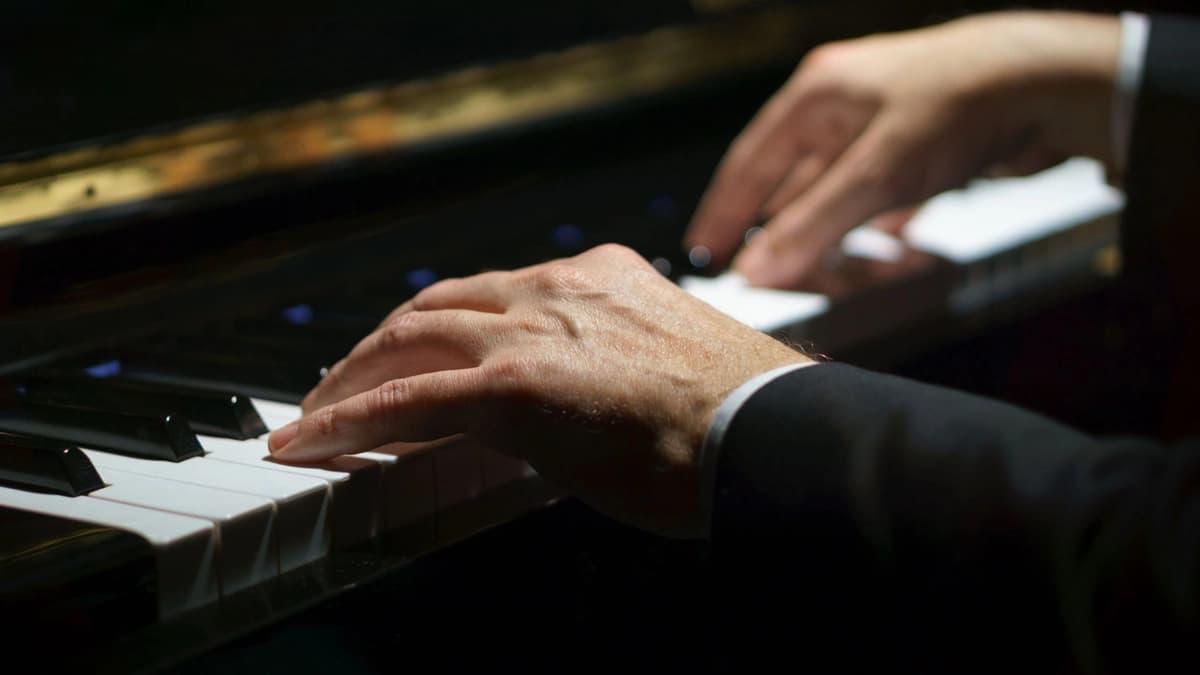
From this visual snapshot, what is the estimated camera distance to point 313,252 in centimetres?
114

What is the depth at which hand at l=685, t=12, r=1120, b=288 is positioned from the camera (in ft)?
4.18

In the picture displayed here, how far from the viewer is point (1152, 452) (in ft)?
2.21

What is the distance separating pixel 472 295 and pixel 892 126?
0.60 metres

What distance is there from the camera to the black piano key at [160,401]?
85cm

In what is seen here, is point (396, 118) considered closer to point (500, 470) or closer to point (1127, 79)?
point (500, 470)

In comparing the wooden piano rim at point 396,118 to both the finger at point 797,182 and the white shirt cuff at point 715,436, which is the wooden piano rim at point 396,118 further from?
the white shirt cuff at point 715,436

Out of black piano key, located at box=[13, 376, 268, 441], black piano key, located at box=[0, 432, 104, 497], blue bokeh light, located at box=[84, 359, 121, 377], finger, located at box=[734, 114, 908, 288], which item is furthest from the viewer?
finger, located at box=[734, 114, 908, 288]

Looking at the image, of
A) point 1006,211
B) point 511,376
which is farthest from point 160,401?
point 1006,211

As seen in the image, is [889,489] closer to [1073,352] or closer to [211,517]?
[211,517]

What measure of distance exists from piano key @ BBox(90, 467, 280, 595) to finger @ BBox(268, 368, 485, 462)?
73 millimetres

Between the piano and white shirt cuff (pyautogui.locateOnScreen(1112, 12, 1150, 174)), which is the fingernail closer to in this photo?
the piano

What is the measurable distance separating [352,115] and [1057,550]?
79 cm

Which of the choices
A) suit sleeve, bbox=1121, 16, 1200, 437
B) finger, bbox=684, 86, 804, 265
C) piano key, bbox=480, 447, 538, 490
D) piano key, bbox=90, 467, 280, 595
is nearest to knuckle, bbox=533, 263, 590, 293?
piano key, bbox=480, 447, 538, 490

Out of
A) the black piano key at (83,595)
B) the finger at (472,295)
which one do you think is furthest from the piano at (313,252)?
the finger at (472,295)
